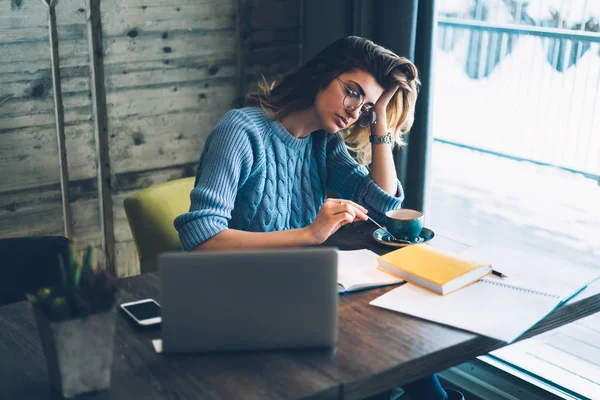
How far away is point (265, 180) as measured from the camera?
1.83 m

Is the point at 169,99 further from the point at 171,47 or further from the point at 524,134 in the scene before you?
the point at 524,134

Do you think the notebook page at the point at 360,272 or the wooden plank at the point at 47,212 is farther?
the wooden plank at the point at 47,212

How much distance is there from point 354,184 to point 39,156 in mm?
1177

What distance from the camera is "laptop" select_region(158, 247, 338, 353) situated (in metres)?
1.12

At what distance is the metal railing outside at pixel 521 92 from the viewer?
9.82 ft

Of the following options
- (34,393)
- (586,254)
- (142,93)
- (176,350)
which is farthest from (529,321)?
(586,254)

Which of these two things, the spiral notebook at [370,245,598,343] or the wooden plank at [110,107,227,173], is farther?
the wooden plank at [110,107,227,173]

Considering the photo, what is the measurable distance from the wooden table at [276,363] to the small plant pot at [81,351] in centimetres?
3

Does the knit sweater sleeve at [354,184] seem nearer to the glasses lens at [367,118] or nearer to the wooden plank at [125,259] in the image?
the glasses lens at [367,118]

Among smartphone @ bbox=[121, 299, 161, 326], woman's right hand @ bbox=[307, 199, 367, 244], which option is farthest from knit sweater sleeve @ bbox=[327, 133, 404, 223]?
smartphone @ bbox=[121, 299, 161, 326]

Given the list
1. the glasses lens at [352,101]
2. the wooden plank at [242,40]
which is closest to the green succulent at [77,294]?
the glasses lens at [352,101]

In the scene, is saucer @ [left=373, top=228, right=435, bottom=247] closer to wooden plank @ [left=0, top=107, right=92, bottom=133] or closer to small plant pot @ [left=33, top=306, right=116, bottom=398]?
small plant pot @ [left=33, top=306, right=116, bottom=398]

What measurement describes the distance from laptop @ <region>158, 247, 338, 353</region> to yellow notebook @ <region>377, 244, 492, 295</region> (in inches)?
12.8

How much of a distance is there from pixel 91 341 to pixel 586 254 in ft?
8.87
